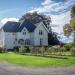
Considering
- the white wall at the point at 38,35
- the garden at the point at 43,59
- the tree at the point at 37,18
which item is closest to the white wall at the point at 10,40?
the white wall at the point at 38,35

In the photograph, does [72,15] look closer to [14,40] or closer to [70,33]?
[70,33]

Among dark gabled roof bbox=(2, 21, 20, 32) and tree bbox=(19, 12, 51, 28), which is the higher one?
tree bbox=(19, 12, 51, 28)

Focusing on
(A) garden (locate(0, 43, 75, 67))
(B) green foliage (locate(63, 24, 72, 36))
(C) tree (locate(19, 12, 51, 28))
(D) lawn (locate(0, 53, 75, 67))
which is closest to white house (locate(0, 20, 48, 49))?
(C) tree (locate(19, 12, 51, 28))

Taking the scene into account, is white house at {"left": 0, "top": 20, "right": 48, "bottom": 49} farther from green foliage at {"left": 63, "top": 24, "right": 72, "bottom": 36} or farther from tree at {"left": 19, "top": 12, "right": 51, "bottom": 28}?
green foliage at {"left": 63, "top": 24, "right": 72, "bottom": 36}

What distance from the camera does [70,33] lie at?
53.6 meters

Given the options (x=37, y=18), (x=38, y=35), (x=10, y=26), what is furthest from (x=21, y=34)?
(x=37, y=18)

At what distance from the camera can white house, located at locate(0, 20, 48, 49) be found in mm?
75000

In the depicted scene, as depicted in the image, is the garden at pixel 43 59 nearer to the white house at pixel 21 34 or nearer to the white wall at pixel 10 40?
the white house at pixel 21 34

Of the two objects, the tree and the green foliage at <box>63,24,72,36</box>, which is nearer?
the green foliage at <box>63,24,72,36</box>

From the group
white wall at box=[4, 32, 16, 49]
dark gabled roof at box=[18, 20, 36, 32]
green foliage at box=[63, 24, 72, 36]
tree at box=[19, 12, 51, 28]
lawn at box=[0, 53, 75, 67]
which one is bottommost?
lawn at box=[0, 53, 75, 67]

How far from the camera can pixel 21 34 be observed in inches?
2982

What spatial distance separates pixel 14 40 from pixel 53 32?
1748 centimetres

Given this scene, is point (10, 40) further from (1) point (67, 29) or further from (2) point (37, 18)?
(1) point (67, 29)

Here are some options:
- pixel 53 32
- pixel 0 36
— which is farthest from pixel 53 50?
pixel 53 32
